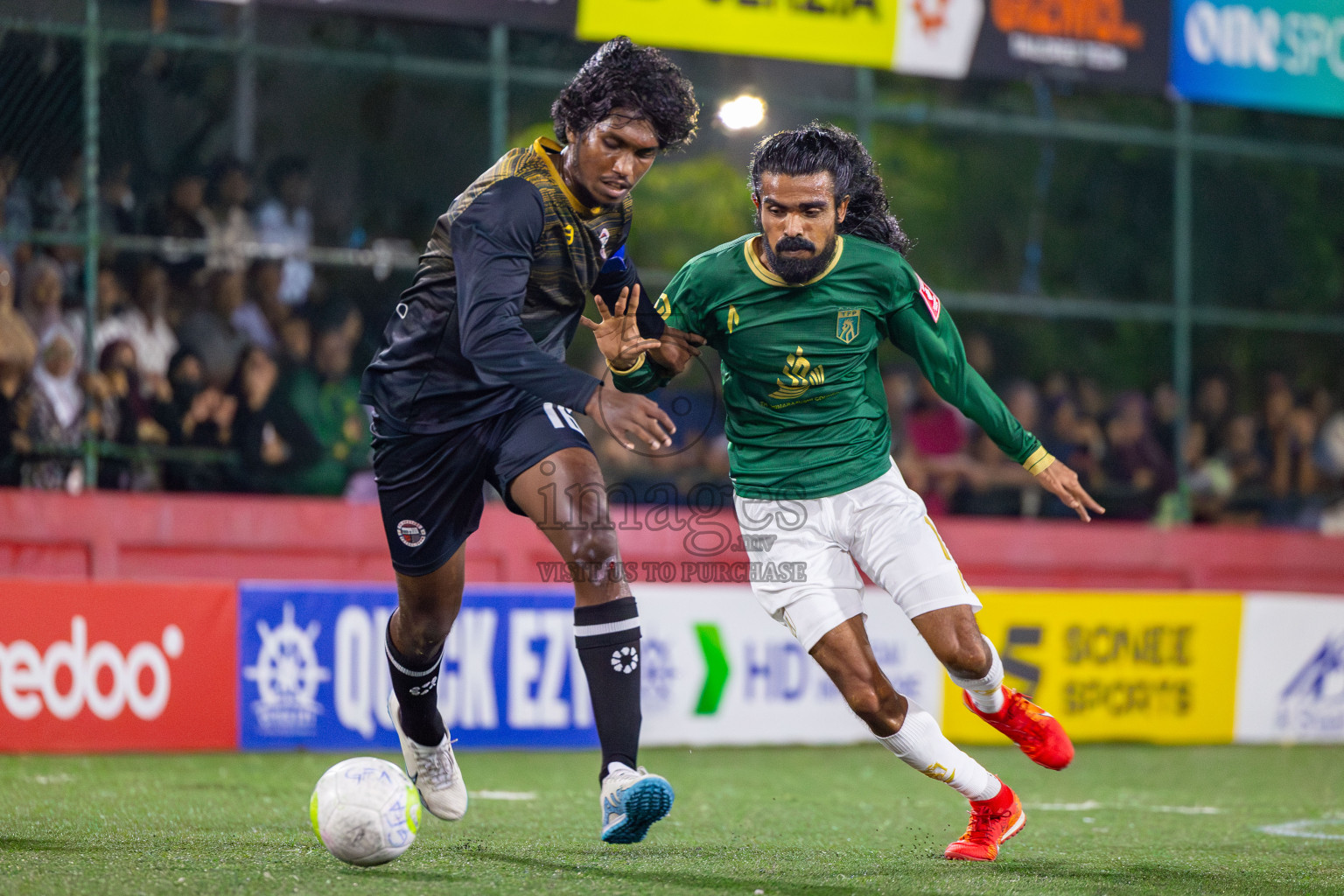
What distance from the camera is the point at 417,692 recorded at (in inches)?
193

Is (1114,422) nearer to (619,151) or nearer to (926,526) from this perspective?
(926,526)

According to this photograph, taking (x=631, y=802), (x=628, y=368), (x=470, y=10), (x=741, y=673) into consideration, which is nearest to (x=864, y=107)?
(x=470, y=10)

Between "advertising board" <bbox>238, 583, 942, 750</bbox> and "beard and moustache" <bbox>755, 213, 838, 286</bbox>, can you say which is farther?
"advertising board" <bbox>238, 583, 942, 750</bbox>

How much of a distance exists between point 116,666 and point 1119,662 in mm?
5735

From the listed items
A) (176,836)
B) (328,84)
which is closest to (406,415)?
(176,836)

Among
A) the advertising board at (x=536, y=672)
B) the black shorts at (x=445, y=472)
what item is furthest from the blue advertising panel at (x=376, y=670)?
the black shorts at (x=445, y=472)

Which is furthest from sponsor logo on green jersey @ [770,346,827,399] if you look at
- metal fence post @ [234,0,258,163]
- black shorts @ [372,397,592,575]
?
metal fence post @ [234,0,258,163]

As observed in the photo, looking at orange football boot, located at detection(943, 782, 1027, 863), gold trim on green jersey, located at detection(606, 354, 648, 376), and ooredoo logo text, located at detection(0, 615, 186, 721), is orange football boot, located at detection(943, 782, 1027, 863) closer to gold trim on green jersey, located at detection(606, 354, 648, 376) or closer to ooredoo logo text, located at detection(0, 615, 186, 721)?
gold trim on green jersey, located at detection(606, 354, 648, 376)

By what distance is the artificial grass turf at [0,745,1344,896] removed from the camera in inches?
159

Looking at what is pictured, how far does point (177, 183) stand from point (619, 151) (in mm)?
5849

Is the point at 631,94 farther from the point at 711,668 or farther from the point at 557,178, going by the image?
the point at 711,668

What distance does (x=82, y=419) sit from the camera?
879 centimetres

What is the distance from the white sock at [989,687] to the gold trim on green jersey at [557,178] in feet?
5.66

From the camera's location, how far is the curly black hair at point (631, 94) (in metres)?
4.43
